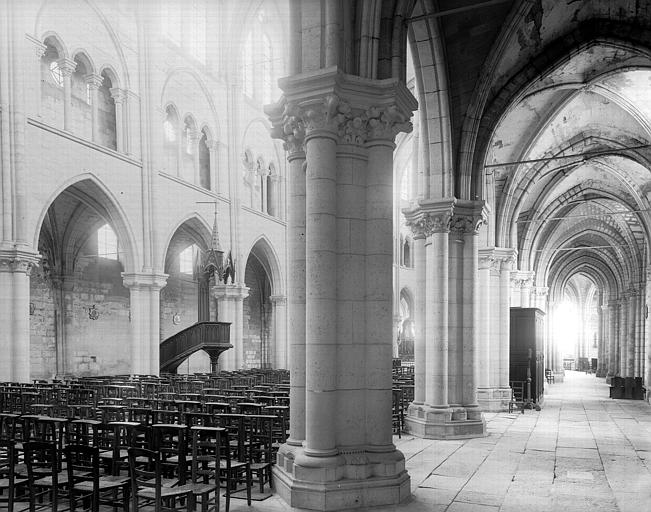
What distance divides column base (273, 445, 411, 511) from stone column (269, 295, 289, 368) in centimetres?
2325

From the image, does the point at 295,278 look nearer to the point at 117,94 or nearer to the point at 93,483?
the point at 93,483

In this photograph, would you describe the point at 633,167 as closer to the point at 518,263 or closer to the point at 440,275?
the point at 518,263

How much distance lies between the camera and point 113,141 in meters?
21.9

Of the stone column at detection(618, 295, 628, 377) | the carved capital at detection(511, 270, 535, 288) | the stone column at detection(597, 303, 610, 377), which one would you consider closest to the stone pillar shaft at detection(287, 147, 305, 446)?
the carved capital at detection(511, 270, 535, 288)

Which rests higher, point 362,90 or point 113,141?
point 113,141

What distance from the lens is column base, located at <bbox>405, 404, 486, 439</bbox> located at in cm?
1231

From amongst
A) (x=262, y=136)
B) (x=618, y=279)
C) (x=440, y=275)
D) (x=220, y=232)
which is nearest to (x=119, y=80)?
(x=220, y=232)

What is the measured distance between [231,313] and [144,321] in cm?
523

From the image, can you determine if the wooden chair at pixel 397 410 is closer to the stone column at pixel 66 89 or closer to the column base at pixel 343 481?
the column base at pixel 343 481

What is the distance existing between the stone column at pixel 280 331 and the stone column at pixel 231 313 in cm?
419

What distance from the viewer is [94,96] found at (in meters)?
20.2

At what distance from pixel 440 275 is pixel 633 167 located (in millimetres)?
14325

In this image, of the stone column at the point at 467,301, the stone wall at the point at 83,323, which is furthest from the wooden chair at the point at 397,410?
the stone wall at the point at 83,323

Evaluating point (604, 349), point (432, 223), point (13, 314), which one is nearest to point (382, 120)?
point (432, 223)
